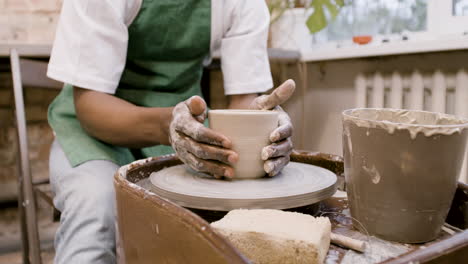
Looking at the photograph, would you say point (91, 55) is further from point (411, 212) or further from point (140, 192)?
point (411, 212)

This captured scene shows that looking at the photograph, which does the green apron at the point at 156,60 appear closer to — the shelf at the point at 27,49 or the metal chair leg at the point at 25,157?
the metal chair leg at the point at 25,157

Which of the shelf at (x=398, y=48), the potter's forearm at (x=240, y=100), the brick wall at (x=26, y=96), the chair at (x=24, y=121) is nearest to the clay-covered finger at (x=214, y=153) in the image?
the potter's forearm at (x=240, y=100)

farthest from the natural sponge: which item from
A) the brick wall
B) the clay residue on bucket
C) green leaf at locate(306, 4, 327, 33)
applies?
the brick wall

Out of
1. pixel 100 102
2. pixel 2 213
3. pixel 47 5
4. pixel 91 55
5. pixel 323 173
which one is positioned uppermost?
pixel 47 5

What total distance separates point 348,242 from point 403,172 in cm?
10

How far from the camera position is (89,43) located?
0.96 meters

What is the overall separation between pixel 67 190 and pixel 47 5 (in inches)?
55.3

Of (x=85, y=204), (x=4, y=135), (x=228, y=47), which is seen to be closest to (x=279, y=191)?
(x=85, y=204)

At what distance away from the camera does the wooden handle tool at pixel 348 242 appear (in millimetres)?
447

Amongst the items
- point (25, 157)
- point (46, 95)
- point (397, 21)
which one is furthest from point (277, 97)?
point (46, 95)

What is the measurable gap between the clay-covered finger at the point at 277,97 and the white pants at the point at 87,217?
374 millimetres

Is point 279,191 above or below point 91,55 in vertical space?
below

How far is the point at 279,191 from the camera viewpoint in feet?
1.88

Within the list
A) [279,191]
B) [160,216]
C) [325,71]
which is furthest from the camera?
[325,71]
